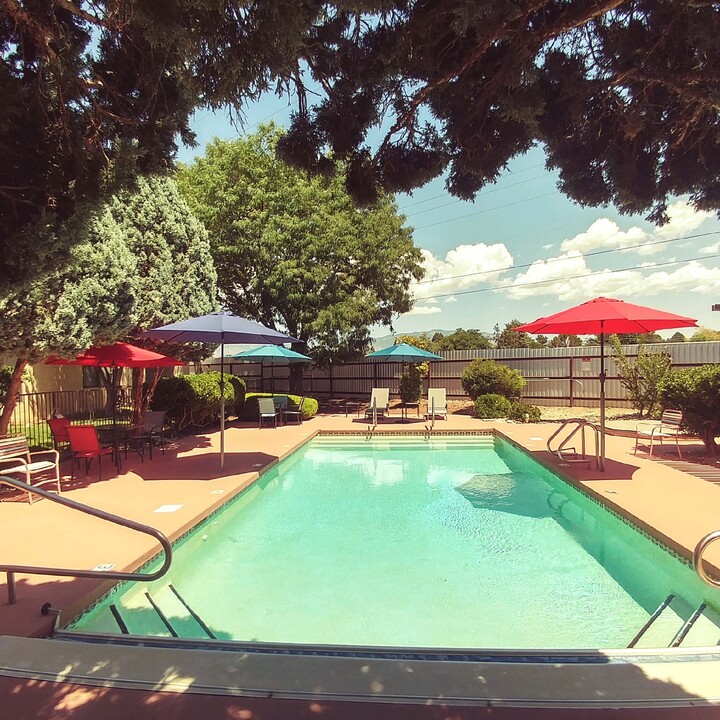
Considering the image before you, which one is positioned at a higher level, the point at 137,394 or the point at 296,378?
the point at 296,378

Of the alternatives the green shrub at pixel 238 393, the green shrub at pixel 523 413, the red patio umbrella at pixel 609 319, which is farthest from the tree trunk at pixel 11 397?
the green shrub at pixel 523 413

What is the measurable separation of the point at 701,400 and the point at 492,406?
721 centimetres

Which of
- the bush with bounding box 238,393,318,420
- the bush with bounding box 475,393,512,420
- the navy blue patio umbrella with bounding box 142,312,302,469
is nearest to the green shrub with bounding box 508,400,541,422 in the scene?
the bush with bounding box 475,393,512,420

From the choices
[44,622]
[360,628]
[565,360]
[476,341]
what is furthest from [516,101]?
[476,341]

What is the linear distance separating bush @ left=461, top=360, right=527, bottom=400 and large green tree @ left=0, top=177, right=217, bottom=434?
369 inches

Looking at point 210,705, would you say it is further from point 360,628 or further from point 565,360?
point 565,360

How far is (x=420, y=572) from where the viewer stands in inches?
199

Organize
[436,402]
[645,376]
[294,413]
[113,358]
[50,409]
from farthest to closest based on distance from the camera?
[294,413] → [436,402] → [645,376] → [50,409] → [113,358]

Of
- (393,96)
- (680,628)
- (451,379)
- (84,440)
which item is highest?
(393,96)

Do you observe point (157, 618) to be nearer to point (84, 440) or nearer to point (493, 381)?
point (84, 440)

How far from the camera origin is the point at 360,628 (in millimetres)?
3988

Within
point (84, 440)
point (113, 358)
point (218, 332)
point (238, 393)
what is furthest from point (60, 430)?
point (238, 393)

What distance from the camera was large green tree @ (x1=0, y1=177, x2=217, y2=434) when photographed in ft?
18.5

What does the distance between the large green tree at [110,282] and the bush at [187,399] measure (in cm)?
152
